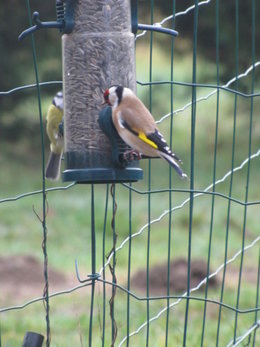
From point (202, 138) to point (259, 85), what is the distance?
6.22 ft

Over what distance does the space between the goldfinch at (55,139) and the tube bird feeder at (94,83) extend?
52cm

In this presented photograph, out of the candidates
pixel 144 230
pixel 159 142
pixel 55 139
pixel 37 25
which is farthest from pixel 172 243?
pixel 37 25

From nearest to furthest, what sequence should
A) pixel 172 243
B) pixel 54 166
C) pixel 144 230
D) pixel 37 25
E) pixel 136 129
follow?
1. pixel 37 25
2. pixel 136 129
3. pixel 54 166
4. pixel 172 243
5. pixel 144 230

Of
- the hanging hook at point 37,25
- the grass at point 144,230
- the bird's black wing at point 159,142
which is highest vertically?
the hanging hook at point 37,25

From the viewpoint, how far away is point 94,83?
390cm

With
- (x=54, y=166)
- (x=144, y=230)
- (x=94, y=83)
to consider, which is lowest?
(x=144, y=230)

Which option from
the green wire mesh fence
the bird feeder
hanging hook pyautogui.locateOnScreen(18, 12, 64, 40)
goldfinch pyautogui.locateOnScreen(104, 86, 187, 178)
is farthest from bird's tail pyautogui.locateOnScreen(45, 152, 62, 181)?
hanging hook pyautogui.locateOnScreen(18, 12, 64, 40)

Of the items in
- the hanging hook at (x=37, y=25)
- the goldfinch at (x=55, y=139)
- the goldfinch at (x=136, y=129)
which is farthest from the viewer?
the goldfinch at (x=55, y=139)

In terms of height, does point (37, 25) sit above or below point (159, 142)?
above

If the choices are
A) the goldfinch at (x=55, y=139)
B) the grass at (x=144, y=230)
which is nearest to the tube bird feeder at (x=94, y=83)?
the grass at (x=144, y=230)

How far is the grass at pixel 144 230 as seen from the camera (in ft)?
19.4

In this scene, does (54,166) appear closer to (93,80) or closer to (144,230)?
(93,80)

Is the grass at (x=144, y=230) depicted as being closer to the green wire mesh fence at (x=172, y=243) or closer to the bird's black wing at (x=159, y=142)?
the green wire mesh fence at (x=172, y=243)

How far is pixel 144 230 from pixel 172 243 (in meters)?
0.57
